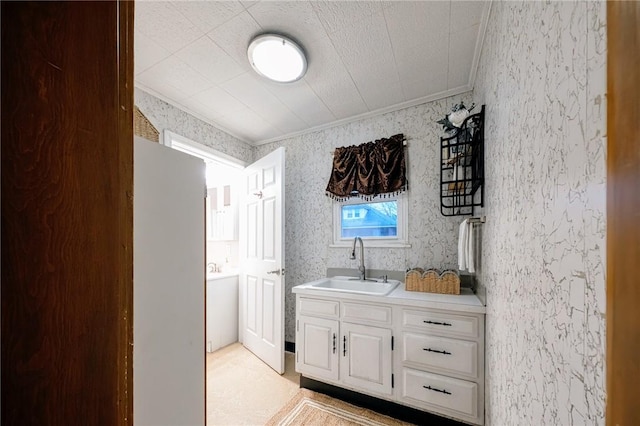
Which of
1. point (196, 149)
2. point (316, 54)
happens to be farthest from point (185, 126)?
point (316, 54)

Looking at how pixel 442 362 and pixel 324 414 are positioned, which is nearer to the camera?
pixel 442 362

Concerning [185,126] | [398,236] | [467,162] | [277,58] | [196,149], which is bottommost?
[398,236]

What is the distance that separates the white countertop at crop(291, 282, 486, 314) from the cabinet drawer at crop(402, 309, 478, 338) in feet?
0.17

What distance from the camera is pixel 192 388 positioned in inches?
43.2

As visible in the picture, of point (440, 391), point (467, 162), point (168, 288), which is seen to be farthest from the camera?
point (467, 162)

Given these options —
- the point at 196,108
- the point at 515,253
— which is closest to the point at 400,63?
the point at 515,253

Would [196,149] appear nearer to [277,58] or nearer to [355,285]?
[277,58]

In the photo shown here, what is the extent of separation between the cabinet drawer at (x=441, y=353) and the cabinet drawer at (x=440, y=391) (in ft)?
0.21

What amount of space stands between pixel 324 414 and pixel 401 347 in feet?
2.40

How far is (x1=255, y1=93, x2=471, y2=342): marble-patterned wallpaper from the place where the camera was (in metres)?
2.06

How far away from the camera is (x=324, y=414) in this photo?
5.50ft

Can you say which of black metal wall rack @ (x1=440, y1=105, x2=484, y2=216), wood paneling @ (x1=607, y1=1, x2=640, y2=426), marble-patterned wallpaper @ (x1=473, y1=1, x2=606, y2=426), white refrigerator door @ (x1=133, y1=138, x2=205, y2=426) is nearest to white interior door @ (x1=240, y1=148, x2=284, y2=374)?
white refrigerator door @ (x1=133, y1=138, x2=205, y2=426)

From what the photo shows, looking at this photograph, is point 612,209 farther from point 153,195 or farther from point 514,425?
point 153,195

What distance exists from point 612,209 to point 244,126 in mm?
2739
